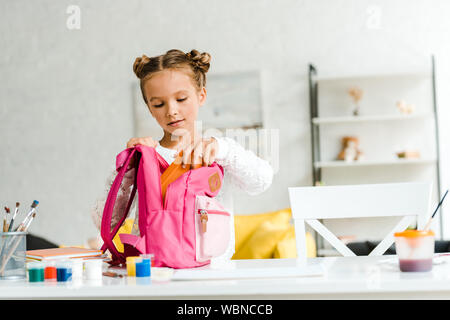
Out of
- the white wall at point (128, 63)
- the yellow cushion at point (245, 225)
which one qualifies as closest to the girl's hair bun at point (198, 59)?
the yellow cushion at point (245, 225)

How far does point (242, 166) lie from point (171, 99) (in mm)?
212

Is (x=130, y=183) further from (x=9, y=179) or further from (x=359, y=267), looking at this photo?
(x=9, y=179)

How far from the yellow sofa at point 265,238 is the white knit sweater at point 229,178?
1201mm

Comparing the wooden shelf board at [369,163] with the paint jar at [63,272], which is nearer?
the paint jar at [63,272]

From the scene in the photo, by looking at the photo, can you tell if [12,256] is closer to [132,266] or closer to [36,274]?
[36,274]

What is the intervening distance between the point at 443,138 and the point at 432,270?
10.1 feet

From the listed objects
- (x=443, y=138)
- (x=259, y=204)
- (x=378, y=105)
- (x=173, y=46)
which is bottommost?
(x=259, y=204)

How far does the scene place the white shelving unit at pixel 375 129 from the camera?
3531mm

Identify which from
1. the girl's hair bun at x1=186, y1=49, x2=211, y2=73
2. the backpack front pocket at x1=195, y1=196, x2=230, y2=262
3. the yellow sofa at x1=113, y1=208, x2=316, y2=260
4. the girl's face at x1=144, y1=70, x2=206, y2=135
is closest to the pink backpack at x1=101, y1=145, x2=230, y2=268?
the backpack front pocket at x1=195, y1=196, x2=230, y2=262

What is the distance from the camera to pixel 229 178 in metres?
1.13

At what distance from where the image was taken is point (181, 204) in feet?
2.74

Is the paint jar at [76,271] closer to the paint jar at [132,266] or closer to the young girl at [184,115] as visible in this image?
the paint jar at [132,266]

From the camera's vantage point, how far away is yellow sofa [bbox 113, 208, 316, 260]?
2.54 m

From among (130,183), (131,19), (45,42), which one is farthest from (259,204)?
(130,183)
